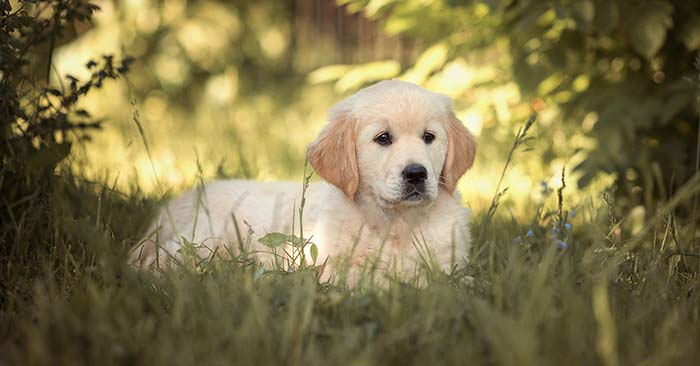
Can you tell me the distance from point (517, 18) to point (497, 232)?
1.40 m

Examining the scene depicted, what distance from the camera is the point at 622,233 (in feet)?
10.9

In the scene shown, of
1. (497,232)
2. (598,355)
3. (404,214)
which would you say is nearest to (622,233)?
(497,232)

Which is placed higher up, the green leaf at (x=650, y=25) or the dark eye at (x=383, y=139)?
the green leaf at (x=650, y=25)

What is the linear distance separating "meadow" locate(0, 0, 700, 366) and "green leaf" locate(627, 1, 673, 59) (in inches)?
14.2

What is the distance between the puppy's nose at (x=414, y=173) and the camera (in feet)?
8.80

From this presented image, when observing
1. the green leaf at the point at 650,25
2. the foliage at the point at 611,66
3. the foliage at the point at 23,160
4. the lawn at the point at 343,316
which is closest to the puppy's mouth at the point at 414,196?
the lawn at the point at 343,316

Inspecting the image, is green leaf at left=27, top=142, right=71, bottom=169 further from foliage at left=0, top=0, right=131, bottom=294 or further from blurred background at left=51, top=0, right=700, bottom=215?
blurred background at left=51, top=0, right=700, bottom=215

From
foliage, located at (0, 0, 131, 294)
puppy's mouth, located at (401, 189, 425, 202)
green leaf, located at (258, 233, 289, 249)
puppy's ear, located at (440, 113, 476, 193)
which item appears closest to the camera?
green leaf, located at (258, 233, 289, 249)

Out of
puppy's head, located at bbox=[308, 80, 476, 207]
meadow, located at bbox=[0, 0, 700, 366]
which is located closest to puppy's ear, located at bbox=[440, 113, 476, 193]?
puppy's head, located at bbox=[308, 80, 476, 207]

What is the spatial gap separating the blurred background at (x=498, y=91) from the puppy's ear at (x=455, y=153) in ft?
2.04

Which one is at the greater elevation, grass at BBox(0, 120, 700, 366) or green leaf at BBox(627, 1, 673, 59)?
green leaf at BBox(627, 1, 673, 59)

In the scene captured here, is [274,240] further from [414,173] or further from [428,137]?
[428,137]

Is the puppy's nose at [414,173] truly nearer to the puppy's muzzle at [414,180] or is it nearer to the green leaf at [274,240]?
the puppy's muzzle at [414,180]

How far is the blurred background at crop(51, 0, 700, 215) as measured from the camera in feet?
11.9
